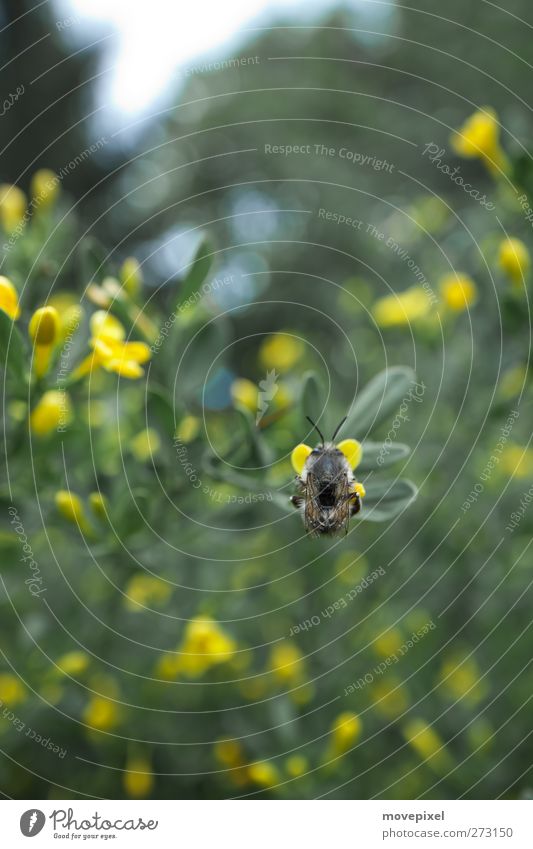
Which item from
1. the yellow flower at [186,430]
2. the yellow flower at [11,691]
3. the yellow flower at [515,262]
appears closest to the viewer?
the yellow flower at [186,430]

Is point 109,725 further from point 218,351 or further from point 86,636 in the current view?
point 218,351

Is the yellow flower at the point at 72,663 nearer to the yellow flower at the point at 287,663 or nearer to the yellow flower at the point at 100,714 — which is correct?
the yellow flower at the point at 100,714

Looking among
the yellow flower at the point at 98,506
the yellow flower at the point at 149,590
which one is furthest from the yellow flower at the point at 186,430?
the yellow flower at the point at 149,590

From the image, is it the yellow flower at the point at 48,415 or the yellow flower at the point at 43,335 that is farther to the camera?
the yellow flower at the point at 48,415

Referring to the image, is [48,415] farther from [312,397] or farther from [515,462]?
[515,462]

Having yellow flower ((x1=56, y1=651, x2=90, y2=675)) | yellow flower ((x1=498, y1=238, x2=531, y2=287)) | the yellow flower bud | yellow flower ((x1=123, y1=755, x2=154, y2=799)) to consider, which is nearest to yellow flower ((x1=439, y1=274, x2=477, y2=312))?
yellow flower ((x1=498, y1=238, x2=531, y2=287))

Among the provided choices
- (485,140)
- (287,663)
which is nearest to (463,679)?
(287,663)

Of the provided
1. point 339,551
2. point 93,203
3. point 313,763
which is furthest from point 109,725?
point 93,203
